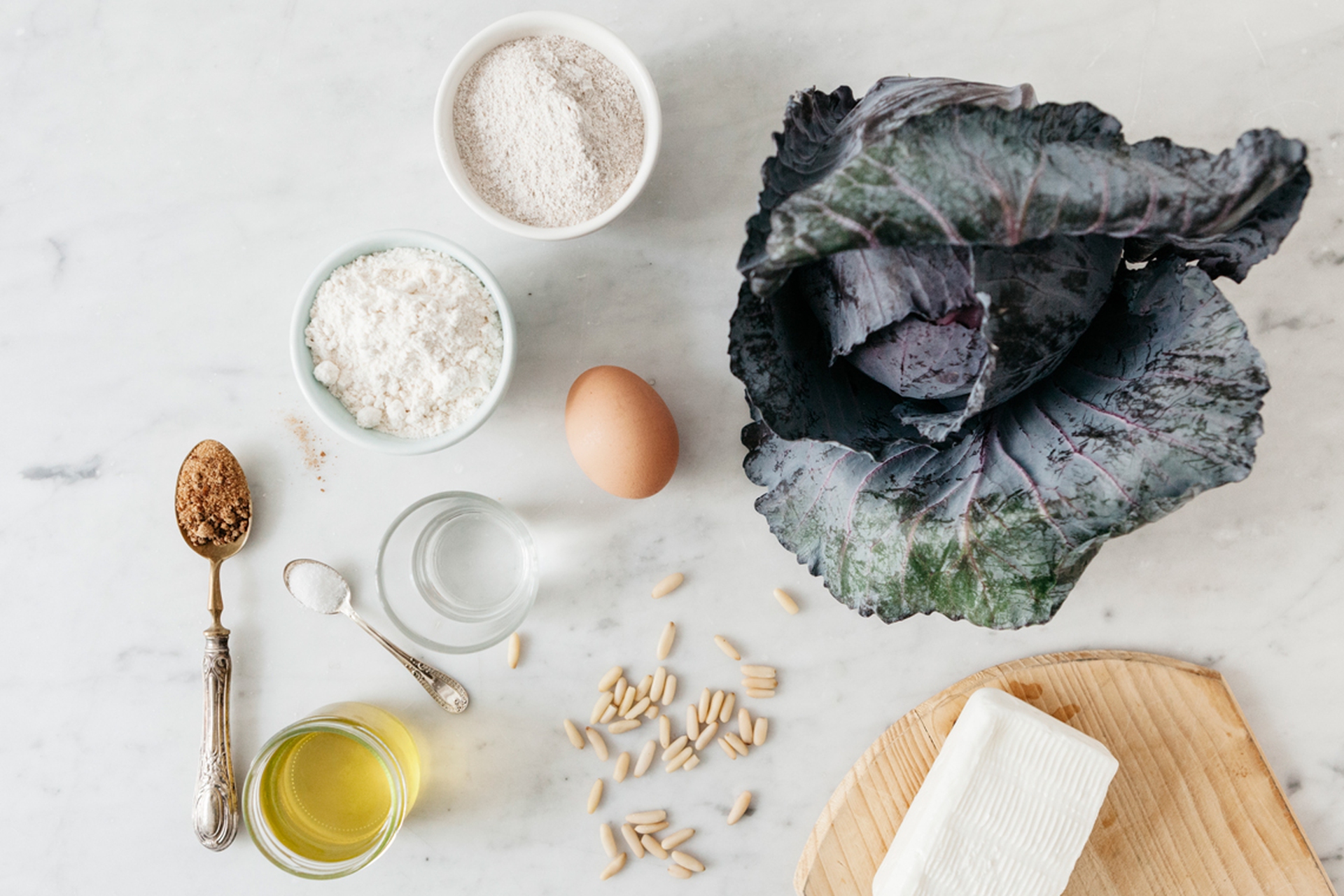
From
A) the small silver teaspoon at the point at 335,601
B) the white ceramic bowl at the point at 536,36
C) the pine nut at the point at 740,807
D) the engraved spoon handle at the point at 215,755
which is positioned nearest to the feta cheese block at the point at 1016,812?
the pine nut at the point at 740,807

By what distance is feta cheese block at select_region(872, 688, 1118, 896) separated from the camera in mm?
906

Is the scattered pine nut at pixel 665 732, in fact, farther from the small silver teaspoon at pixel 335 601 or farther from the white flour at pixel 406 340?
the white flour at pixel 406 340

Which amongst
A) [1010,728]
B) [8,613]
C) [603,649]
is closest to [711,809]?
[603,649]

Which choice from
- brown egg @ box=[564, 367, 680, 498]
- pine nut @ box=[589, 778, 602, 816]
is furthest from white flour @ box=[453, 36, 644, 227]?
pine nut @ box=[589, 778, 602, 816]

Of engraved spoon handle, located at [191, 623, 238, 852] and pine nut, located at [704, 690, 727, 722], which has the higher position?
pine nut, located at [704, 690, 727, 722]

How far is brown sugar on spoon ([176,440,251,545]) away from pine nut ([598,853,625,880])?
578mm

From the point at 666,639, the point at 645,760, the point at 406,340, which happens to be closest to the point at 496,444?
the point at 406,340

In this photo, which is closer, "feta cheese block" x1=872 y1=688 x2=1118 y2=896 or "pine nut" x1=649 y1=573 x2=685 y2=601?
"feta cheese block" x1=872 y1=688 x2=1118 y2=896

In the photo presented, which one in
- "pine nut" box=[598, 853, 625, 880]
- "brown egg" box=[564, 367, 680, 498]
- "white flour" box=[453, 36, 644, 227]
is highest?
"white flour" box=[453, 36, 644, 227]

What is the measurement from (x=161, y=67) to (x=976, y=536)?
3.41 ft

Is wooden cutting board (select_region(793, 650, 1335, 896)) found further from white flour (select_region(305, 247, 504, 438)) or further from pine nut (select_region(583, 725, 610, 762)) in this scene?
white flour (select_region(305, 247, 504, 438))

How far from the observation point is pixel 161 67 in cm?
100

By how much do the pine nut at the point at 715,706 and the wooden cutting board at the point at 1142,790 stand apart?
165mm

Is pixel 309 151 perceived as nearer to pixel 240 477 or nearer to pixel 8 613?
pixel 240 477
